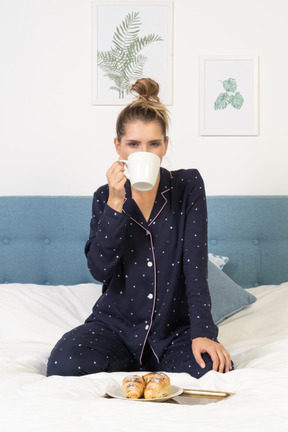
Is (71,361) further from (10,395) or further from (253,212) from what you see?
(253,212)

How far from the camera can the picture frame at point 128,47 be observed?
263 centimetres

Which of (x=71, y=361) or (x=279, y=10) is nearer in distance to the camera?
(x=71, y=361)

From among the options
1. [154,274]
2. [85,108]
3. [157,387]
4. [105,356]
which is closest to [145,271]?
[154,274]

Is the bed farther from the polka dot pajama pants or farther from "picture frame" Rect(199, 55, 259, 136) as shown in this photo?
"picture frame" Rect(199, 55, 259, 136)

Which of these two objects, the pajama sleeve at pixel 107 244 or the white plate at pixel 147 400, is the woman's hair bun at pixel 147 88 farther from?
the white plate at pixel 147 400

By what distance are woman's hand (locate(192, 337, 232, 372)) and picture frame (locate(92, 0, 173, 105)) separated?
56.7 inches

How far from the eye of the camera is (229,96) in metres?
2.64

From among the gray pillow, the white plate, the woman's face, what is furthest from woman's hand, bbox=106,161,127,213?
the gray pillow

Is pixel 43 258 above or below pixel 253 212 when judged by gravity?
below

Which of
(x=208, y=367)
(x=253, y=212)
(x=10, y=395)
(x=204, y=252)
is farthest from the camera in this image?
(x=253, y=212)

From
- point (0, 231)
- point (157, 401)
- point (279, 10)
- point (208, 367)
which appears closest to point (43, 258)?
point (0, 231)

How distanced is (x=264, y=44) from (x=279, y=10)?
167 mm

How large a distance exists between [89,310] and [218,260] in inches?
24.4

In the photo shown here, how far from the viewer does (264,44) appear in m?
2.64
